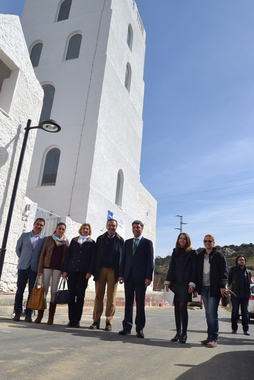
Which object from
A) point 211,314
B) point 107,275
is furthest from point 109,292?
point 211,314

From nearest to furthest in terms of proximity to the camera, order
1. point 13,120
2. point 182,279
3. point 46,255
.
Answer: point 182,279, point 46,255, point 13,120

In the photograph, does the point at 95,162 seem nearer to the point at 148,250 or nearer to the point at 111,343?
the point at 148,250

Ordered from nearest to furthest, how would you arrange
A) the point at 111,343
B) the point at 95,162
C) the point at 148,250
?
the point at 111,343
the point at 148,250
the point at 95,162

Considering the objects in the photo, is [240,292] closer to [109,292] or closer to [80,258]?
[109,292]

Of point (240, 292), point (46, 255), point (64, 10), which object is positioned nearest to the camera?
point (46, 255)

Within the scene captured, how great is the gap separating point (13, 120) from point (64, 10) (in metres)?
13.3

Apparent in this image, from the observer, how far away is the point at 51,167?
616 inches

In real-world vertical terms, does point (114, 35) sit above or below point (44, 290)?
above

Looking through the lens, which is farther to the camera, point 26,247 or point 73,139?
point 73,139

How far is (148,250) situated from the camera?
5656mm

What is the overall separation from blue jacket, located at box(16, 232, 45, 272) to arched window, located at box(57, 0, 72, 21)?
17.4 m

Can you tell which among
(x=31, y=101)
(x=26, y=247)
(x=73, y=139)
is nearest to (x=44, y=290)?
(x=26, y=247)

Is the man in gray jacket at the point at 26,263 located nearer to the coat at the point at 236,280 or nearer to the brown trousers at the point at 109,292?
the brown trousers at the point at 109,292

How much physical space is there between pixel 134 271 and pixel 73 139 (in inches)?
443
